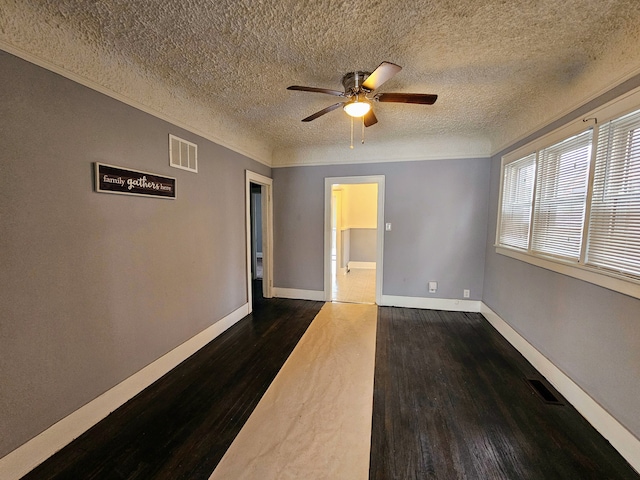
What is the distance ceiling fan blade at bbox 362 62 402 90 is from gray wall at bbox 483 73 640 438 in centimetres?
145

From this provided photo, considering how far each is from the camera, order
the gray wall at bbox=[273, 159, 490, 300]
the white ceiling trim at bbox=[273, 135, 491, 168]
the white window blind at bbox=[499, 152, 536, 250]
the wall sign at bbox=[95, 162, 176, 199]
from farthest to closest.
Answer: the gray wall at bbox=[273, 159, 490, 300] < the white ceiling trim at bbox=[273, 135, 491, 168] < the white window blind at bbox=[499, 152, 536, 250] < the wall sign at bbox=[95, 162, 176, 199]

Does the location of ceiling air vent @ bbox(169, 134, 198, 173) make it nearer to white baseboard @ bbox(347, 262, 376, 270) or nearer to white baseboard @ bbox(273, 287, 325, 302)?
white baseboard @ bbox(273, 287, 325, 302)

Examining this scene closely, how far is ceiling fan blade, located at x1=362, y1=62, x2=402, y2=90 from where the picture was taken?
1.56m

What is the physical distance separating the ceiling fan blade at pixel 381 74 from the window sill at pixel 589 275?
6.23ft

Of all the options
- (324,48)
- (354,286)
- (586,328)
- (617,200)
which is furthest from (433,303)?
(324,48)

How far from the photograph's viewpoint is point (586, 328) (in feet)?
6.13

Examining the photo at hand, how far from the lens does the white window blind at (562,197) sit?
197 centimetres

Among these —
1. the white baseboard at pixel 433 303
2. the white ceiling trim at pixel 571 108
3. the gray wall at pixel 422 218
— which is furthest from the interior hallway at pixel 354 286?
the white ceiling trim at pixel 571 108

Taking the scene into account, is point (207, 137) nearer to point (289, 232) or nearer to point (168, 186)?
point (168, 186)

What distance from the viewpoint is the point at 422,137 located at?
3.66 metres

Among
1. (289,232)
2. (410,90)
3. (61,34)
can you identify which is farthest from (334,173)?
(61,34)

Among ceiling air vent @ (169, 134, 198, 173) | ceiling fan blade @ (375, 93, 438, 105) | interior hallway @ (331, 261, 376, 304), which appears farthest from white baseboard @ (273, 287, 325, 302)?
ceiling fan blade @ (375, 93, 438, 105)

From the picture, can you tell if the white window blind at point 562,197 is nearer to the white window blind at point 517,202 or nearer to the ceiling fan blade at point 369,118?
the white window blind at point 517,202

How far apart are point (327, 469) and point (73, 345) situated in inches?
68.4
